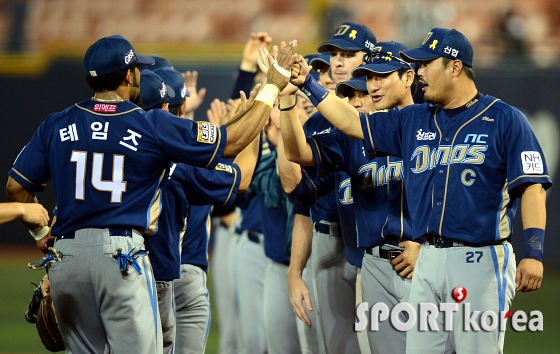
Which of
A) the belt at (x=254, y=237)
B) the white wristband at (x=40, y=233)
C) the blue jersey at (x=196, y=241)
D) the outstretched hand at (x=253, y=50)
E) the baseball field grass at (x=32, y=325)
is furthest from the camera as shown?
the baseball field grass at (x=32, y=325)

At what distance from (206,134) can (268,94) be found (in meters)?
0.43

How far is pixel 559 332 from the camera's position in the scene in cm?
841

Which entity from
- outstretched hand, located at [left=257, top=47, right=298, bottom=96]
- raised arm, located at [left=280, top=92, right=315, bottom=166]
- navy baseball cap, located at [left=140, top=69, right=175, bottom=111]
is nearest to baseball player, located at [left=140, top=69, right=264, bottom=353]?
navy baseball cap, located at [left=140, top=69, right=175, bottom=111]

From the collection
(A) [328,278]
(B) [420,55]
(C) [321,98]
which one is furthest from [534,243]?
(A) [328,278]

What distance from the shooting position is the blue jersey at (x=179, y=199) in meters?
4.59

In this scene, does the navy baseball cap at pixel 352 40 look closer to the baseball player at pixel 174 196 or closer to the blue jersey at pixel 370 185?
the blue jersey at pixel 370 185

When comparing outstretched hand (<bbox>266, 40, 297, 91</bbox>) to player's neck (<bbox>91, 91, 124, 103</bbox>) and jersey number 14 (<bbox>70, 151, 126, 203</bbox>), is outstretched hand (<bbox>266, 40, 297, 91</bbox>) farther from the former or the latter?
jersey number 14 (<bbox>70, 151, 126, 203</bbox>)

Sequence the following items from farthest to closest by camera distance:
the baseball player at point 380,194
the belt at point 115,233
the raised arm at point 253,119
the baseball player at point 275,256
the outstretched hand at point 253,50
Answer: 1. the outstretched hand at point 253,50
2. the baseball player at point 275,256
3. the baseball player at point 380,194
4. the raised arm at point 253,119
5. the belt at point 115,233

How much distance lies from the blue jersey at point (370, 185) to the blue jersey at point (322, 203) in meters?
0.50

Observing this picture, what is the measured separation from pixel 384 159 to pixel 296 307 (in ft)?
3.78

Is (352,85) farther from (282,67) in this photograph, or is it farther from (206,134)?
(206,134)

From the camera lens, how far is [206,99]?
43.1 feet

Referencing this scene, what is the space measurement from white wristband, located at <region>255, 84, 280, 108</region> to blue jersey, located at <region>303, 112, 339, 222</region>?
104 cm

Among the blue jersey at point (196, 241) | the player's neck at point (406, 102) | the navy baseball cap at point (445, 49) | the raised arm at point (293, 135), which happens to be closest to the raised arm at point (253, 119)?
the raised arm at point (293, 135)
